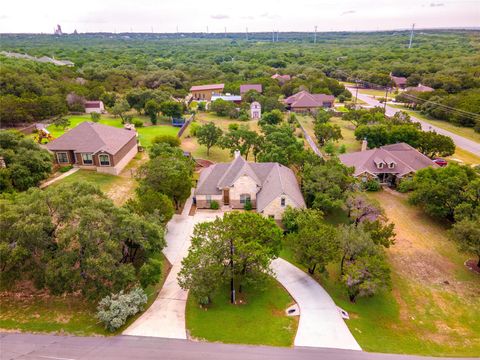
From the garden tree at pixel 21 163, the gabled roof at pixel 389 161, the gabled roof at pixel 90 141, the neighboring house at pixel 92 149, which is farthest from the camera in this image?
the gabled roof at pixel 90 141

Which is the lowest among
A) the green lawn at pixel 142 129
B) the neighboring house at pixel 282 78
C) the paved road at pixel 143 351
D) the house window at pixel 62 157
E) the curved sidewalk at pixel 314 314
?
the curved sidewalk at pixel 314 314

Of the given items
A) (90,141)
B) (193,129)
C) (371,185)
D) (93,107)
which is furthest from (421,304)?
(93,107)

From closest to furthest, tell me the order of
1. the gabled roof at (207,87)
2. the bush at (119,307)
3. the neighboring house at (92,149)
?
the bush at (119,307) < the neighboring house at (92,149) < the gabled roof at (207,87)

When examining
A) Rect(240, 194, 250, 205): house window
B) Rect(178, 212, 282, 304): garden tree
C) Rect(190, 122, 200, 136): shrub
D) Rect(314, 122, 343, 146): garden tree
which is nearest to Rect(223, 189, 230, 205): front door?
Rect(240, 194, 250, 205): house window

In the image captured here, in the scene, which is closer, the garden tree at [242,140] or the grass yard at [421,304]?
the grass yard at [421,304]

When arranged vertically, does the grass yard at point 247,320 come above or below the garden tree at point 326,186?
below

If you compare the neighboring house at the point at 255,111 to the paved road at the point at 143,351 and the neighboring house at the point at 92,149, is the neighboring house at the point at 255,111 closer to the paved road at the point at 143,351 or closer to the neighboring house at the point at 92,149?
the neighboring house at the point at 92,149

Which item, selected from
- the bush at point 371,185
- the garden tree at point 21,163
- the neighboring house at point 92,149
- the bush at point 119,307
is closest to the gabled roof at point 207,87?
the neighboring house at point 92,149
